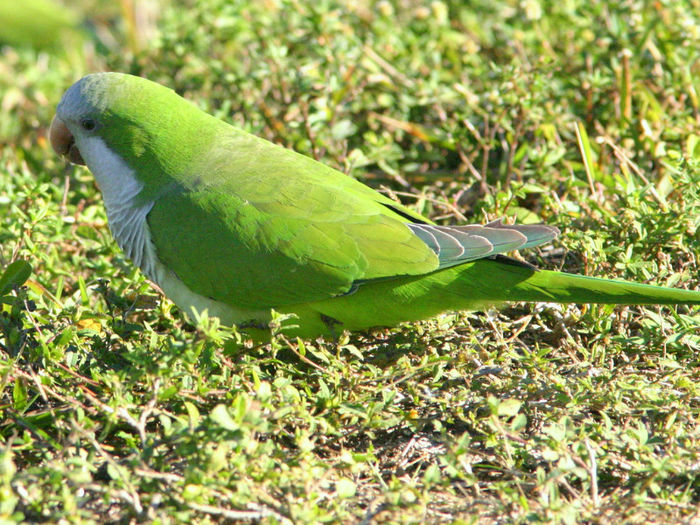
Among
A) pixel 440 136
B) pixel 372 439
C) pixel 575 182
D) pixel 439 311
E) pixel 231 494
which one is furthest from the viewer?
pixel 440 136

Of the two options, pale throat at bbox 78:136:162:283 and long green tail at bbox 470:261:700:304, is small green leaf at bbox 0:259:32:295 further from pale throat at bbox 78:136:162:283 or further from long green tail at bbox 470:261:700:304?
long green tail at bbox 470:261:700:304

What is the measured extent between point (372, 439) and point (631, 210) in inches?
55.8

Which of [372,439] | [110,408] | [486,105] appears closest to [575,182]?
[486,105]

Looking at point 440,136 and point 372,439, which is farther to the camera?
point 440,136

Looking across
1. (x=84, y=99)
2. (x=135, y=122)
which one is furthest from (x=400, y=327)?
(x=84, y=99)

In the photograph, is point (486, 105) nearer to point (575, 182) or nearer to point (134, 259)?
point (575, 182)

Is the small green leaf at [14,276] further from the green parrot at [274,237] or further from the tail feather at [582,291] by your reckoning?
the tail feather at [582,291]

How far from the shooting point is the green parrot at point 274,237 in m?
2.65

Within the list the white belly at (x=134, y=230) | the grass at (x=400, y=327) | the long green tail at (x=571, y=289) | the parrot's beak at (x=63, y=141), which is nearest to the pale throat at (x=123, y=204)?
the white belly at (x=134, y=230)

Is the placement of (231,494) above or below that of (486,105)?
below

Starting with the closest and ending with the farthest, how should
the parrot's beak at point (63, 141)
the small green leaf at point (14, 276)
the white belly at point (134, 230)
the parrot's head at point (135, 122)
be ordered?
1. the small green leaf at point (14, 276)
2. the white belly at point (134, 230)
3. the parrot's head at point (135, 122)
4. the parrot's beak at point (63, 141)

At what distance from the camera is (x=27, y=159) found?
171 inches

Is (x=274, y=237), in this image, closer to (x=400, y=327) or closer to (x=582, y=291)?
(x=400, y=327)

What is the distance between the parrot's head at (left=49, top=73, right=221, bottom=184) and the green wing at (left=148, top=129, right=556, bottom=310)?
0.16 m
